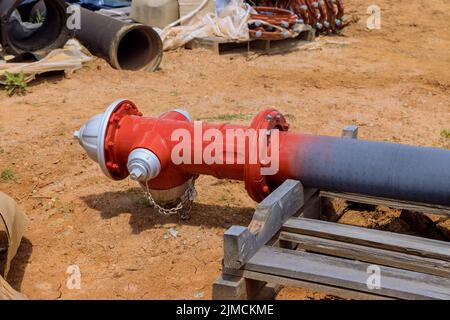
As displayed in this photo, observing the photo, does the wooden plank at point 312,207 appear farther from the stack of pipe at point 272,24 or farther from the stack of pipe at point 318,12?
the stack of pipe at point 318,12

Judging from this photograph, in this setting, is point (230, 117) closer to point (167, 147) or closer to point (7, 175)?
point (7, 175)

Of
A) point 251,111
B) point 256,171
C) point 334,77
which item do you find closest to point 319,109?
point 251,111

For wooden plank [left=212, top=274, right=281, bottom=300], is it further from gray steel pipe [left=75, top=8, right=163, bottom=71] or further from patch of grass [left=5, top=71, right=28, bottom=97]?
gray steel pipe [left=75, top=8, right=163, bottom=71]

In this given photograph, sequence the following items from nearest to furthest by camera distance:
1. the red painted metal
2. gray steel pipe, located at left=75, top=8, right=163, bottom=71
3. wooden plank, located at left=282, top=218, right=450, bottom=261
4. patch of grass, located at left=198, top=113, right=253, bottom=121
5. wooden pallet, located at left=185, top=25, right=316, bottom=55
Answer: wooden plank, located at left=282, top=218, right=450, bottom=261, the red painted metal, patch of grass, located at left=198, top=113, right=253, bottom=121, gray steel pipe, located at left=75, top=8, right=163, bottom=71, wooden pallet, located at left=185, top=25, right=316, bottom=55

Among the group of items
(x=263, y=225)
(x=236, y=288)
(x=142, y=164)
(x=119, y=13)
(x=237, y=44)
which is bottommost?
(x=237, y=44)

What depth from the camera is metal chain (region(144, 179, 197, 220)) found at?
345cm

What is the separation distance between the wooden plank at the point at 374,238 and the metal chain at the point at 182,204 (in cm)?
64

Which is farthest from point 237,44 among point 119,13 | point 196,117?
point 196,117

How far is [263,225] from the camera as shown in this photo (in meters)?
2.80

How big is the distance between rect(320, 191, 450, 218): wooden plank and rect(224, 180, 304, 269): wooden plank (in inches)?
11.8

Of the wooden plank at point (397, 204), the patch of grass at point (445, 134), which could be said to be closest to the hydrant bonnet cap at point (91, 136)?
the wooden plank at point (397, 204)

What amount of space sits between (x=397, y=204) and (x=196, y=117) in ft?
7.87

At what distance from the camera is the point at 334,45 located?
8156mm

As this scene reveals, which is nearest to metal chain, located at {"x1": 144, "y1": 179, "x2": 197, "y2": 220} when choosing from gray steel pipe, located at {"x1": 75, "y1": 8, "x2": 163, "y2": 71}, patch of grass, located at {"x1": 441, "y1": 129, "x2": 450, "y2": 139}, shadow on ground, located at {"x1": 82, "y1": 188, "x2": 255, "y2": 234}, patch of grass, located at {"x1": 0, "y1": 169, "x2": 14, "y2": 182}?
shadow on ground, located at {"x1": 82, "y1": 188, "x2": 255, "y2": 234}
